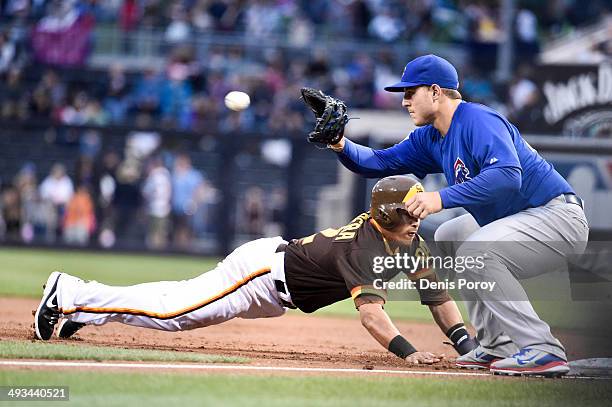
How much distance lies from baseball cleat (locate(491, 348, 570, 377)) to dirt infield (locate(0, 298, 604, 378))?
45 centimetres

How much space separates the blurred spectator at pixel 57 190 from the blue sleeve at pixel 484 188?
11479mm

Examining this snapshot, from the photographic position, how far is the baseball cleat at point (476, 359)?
602 cm

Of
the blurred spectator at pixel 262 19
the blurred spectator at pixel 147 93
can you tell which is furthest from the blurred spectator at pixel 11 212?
the blurred spectator at pixel 262 19

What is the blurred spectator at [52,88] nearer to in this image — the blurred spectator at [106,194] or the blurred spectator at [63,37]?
the blurred spectator at [63,37]

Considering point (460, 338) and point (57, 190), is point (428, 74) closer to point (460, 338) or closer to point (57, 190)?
point (460, 338)

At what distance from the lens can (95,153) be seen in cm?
1664

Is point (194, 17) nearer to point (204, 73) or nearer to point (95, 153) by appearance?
point (204, 73)

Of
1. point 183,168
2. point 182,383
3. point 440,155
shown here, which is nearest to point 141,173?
point 183,168

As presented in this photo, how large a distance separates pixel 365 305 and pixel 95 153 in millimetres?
11635

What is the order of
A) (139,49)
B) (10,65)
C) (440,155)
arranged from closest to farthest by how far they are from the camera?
1. (440,155)
2. (10,65)
3. (139,49)

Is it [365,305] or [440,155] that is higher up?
[440,155]

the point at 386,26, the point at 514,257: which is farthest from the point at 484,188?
the point at 386,26

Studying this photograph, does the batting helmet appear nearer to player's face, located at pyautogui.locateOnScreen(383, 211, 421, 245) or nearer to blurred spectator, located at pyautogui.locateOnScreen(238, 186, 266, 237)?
player's face, located at pyautogui.locateOnScreen(383, 211, 421, 245)

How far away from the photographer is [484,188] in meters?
5.55
